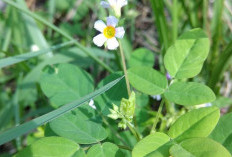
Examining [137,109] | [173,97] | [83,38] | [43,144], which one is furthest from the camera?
[83,38]

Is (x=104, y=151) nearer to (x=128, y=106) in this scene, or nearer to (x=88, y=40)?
(x=128, y=106)

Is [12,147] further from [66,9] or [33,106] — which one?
[66,9]

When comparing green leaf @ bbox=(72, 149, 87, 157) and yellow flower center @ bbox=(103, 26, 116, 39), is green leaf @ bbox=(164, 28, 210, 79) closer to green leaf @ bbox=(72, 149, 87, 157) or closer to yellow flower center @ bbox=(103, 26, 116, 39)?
yellow flower center @ bbox=(103, 26, 116, 39)

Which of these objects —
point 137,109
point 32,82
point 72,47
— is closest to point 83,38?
point 72,47

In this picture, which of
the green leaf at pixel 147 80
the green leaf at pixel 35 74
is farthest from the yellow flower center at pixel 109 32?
the green leaf at pixel 35 74

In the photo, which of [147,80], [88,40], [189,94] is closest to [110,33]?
[147,80]

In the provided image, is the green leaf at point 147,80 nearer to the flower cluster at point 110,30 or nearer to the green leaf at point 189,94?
the green leaf at point 189,94
